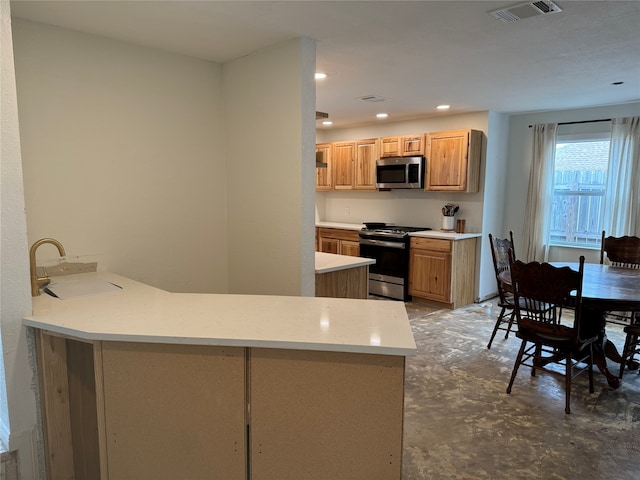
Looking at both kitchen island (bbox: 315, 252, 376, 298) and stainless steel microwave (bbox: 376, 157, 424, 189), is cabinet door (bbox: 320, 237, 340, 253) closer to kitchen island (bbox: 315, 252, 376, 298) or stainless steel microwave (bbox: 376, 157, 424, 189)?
stainless steel microwave (bbox: 376, 157, 424, 189)

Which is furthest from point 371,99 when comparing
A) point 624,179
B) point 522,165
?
point 624,179

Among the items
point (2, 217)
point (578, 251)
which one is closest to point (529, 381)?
point (578, 251)

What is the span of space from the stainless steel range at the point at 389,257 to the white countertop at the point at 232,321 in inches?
140

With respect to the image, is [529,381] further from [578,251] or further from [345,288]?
[578,251]

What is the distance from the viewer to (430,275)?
207 inches

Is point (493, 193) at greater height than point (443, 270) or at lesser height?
greater

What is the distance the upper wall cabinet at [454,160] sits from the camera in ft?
17.0

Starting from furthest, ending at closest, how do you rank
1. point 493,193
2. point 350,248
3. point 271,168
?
point 350,248, point 493,193, point 271,168

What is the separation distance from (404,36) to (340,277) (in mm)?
1692

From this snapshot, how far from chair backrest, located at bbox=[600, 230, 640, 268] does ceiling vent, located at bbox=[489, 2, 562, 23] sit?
2.76 meters


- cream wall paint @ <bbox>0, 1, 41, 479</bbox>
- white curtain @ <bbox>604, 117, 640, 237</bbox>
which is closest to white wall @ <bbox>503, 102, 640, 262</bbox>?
white curtain @ <bbox>604, 117, 640, 237</bbox>

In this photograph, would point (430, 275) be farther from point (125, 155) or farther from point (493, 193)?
point (125, 155)

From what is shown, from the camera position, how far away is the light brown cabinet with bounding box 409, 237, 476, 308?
5086 millimetres

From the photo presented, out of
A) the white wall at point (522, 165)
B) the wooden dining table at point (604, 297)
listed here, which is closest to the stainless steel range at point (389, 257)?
the white wall at point (522, 165)
